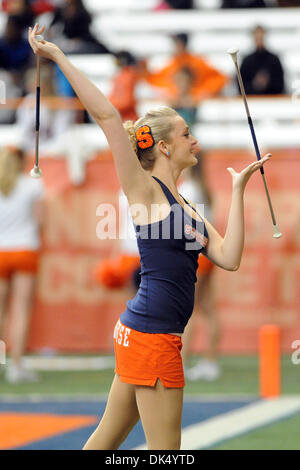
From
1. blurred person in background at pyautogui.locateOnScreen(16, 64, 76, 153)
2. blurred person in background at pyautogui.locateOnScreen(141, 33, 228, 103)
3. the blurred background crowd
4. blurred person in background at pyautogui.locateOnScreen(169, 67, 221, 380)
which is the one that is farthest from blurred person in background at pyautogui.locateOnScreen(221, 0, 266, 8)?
blurred person in background at pyautogui.locateOnScreen(169, 67, 221, 380)

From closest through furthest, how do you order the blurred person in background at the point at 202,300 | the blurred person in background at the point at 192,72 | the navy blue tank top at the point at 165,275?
the navy blue tank top at the point at 165,275
the blurred person in background at the point at 202,300
the blurred person in background at the point at 192,72

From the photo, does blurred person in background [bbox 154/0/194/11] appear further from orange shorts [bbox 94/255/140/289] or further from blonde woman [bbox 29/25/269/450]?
blonde woman [bbox 29/25/269/450]

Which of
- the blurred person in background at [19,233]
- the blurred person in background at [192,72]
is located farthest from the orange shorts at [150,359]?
the blurred person in background at [192,72]

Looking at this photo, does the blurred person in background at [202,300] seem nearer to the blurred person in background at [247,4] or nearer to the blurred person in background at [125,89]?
the blurred person in background at [125,89]

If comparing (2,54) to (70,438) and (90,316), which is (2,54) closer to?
(90,316)

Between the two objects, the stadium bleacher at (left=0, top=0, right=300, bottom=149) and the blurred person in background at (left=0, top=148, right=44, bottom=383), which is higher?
the stadium bleacher at (left=0, top=0, right=300, bottom=149)

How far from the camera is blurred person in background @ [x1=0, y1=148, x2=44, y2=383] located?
29.8 ft

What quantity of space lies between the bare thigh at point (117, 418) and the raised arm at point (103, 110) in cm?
83

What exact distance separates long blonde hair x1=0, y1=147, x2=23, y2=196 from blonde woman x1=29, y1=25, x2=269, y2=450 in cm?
489

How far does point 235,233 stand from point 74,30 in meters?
10.9

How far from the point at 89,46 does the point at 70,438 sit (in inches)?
375

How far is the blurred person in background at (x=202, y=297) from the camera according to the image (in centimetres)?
882

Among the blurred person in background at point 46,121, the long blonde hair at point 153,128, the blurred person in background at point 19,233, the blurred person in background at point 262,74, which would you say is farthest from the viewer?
the blurred person in background at point 262,74

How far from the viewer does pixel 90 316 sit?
10.9 m
